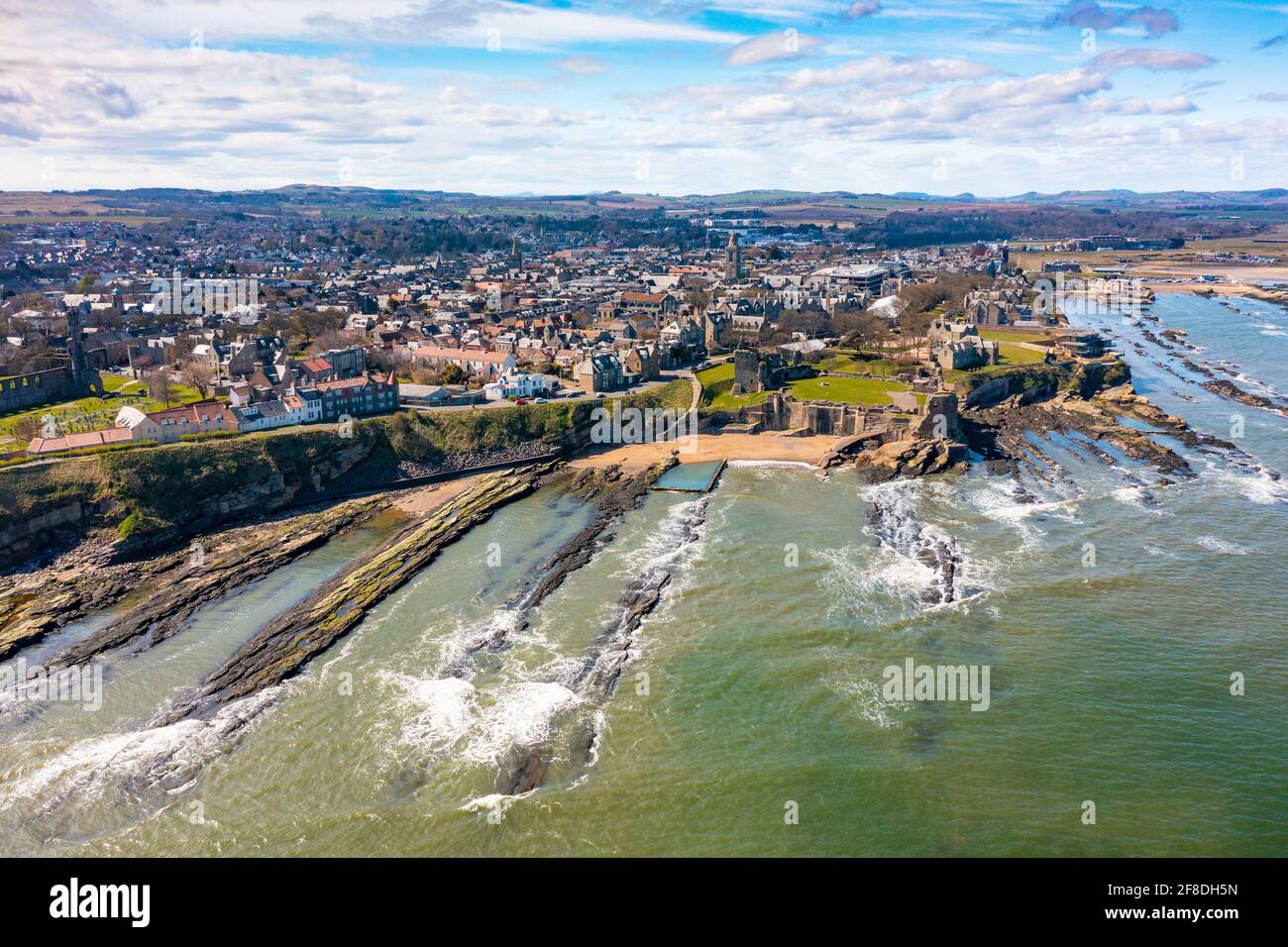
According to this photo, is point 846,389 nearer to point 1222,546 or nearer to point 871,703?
point 1222,546

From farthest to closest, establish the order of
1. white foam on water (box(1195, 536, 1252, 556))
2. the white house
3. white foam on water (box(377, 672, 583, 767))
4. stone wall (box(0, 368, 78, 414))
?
the white house
stone wall (box(0, 368, 78, 414))
white foam on water (box(1195, 536, 1252, 556))
white foam on water (box(377, 672, 583, 767))

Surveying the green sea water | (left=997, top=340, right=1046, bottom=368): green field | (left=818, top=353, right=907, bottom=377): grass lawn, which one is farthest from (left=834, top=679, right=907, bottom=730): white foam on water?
(left=997, top=340, right=1046, bottom=368): green field

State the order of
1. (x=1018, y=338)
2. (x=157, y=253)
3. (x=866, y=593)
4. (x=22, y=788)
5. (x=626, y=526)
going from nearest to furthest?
(x=22, y=788) → (x=866, y=593) → (x=626, y=526) → (x=1018, y=338) → (x=157, y=253)

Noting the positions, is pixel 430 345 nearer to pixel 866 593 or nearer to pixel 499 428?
pixel 499 428

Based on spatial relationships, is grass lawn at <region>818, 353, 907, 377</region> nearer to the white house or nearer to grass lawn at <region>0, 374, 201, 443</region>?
the white house
